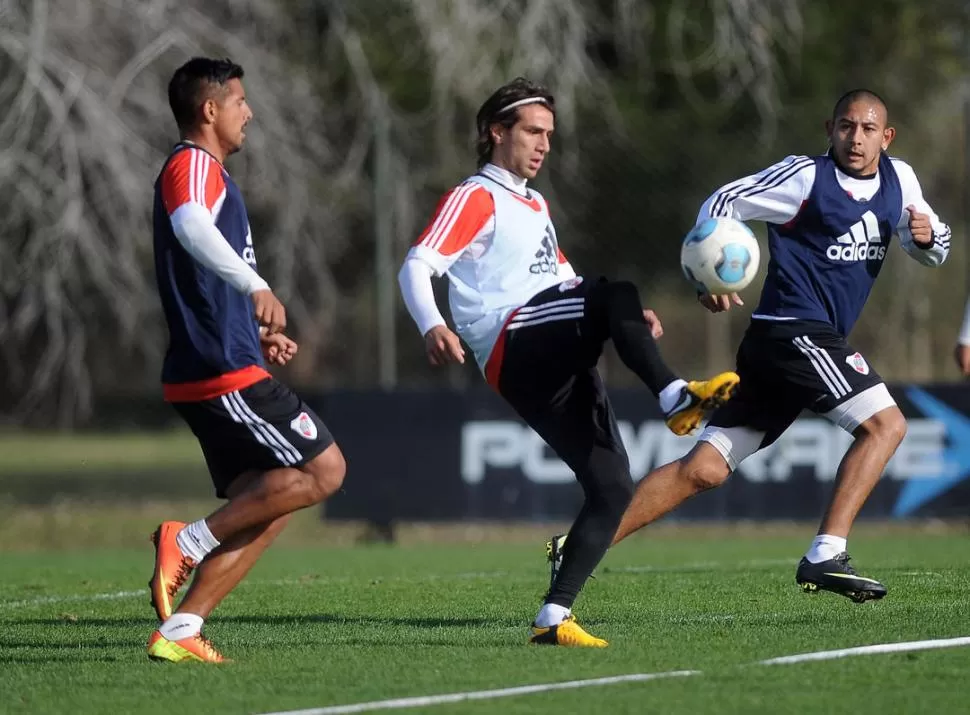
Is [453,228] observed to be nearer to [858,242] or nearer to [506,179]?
[506,179]

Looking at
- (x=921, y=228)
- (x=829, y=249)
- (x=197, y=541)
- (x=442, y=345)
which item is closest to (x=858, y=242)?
(x=829, y=249)

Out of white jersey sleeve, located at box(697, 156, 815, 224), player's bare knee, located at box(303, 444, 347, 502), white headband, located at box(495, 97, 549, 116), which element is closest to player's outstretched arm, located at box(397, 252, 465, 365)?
player's bare knee, located at box(303, 444, 347, 502)

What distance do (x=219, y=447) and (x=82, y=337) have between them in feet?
30.6

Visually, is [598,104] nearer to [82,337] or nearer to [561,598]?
[82,337]

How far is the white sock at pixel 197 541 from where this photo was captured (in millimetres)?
6125

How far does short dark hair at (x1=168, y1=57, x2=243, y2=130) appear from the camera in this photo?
6.19 metres

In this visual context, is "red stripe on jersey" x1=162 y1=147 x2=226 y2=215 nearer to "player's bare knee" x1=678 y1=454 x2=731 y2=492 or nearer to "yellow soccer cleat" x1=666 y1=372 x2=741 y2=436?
"yellow soccer cleat" x1=666 y1=372 x2=741 y2=436

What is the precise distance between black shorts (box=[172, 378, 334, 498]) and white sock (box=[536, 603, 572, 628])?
1062 mm

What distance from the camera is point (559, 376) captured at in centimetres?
636

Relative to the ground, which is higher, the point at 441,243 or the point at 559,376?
the point at 441,243

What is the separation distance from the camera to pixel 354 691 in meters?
5.26

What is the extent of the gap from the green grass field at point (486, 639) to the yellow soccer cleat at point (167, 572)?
23 centimetres

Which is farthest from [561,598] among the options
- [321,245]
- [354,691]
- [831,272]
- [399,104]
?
[399,104]

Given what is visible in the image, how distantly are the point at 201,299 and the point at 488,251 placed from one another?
122 centimetres
